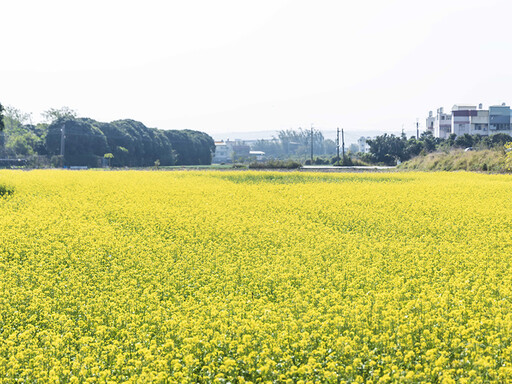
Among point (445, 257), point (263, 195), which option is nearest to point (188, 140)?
point (263, 195)

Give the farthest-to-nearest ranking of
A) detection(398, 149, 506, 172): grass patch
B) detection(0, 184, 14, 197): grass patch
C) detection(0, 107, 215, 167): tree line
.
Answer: detection(0, 107, 215, 167): tree line, detection(398, 149, 506, 172): grass patch, detection(0, 184, 14, 197): grass patch

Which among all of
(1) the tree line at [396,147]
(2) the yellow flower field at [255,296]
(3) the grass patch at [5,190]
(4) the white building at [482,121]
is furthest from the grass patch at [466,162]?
(4) the white building at [482,121]

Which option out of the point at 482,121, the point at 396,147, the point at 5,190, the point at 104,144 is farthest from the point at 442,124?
the point at 5,190

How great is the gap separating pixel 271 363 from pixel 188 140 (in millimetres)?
98174

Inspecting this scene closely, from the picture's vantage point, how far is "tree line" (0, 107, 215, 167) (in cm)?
7531

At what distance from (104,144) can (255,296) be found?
74.7 meters

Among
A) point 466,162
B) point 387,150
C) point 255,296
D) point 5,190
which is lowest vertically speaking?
point 255,296

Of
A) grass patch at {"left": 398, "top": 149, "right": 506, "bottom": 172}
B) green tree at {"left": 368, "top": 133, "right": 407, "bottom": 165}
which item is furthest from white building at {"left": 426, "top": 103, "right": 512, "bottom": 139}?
grass patch at {"left": 398, "top": 149, "right": 506, "bottom": 172}

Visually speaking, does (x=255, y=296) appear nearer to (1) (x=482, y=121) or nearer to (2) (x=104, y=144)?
(2) (x=104, y=144)

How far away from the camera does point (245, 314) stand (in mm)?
7316

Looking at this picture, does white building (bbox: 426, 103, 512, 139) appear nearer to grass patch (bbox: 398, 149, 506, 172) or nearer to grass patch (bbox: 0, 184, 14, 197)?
grass patch (bbox: 398, 149, 506, 172)

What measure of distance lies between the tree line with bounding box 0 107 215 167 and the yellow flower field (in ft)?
193

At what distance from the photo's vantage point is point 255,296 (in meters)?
8.44

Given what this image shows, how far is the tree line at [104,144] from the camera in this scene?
75312 mm
